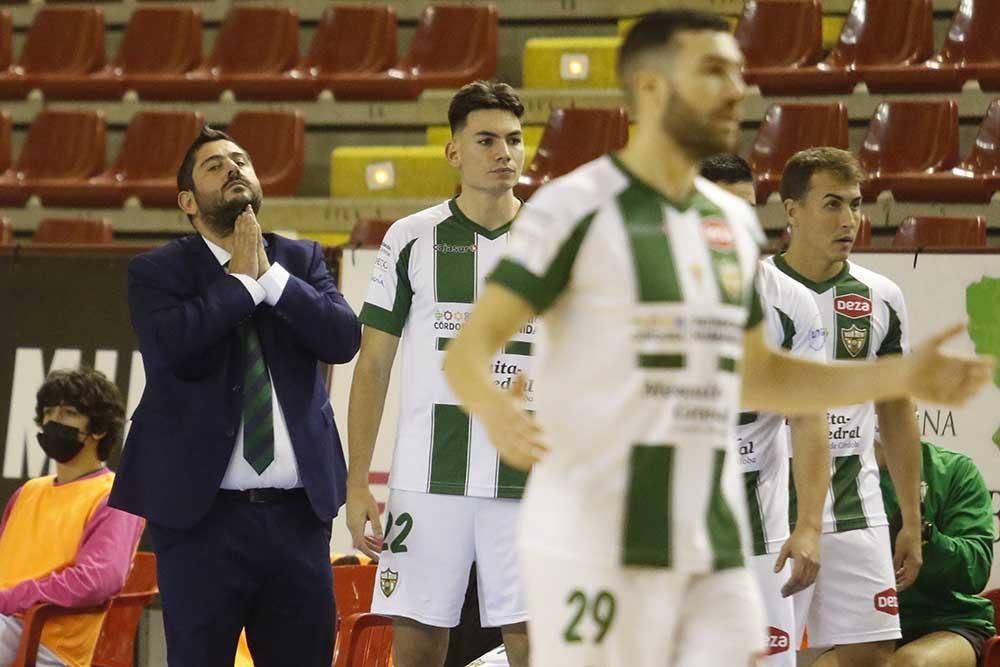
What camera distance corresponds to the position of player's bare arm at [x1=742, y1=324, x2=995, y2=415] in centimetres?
306

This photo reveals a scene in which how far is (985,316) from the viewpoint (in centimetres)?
658

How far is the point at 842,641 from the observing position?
5383 mm

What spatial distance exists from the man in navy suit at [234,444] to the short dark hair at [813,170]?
1606 millimetres

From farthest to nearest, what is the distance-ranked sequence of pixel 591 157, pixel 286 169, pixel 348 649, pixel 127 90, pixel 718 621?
1. pixel 127 90
2. pixel 286 169
3. pixel 591 157
4. pixel 348 649
5. pixel 718 621

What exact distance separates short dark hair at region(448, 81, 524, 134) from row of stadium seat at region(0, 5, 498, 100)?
616 cm

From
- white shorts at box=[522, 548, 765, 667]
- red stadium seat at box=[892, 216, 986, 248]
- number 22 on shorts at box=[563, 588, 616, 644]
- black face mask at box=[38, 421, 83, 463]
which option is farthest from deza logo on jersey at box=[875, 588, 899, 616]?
red stadium seat at box=[892, 216, 986, 248]

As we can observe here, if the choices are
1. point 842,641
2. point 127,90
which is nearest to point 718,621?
point 842,641

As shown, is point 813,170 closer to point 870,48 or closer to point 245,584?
point 245,584

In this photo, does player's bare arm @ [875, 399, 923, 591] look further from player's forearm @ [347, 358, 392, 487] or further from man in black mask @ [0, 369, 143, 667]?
man in black mask @ [0, 369, 143, 667]

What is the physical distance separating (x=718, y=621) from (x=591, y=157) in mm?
6885

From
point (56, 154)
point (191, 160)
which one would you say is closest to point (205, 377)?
point (191, 160)

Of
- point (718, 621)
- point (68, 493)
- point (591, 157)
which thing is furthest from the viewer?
point (591, 157)

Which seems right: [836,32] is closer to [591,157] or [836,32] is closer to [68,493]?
[591,157]

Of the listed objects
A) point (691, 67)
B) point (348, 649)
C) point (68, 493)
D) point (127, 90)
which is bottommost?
point (348, 649)
